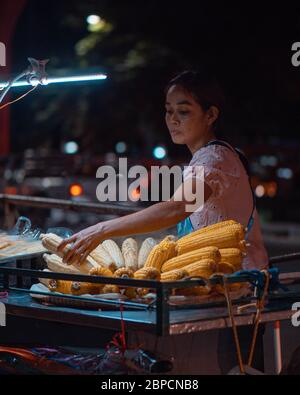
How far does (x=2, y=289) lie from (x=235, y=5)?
13.7 meters

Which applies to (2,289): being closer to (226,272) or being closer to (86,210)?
(226,272)

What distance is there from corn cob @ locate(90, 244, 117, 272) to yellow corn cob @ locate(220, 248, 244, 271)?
1.90 feet

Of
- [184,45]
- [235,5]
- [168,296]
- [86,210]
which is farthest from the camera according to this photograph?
[184,45]

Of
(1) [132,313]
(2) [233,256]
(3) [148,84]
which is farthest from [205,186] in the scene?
(3) [148,84]

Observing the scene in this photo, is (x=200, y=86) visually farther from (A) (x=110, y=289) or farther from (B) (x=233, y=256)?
(A) (x=110, y=289)

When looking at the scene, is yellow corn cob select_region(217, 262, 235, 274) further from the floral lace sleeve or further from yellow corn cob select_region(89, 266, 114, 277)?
yellow corn cob select_region(89, 266, 114, 277)

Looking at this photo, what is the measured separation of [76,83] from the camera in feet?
14.4

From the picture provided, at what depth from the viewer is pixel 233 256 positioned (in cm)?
367

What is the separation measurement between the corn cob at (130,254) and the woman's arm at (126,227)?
0.24 meters

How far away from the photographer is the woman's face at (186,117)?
4.08 meters

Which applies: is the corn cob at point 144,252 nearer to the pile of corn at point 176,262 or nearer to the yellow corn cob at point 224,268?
the pile of corn at point 176,262

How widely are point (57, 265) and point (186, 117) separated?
3.41ft

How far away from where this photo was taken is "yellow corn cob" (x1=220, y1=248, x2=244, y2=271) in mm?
3668
